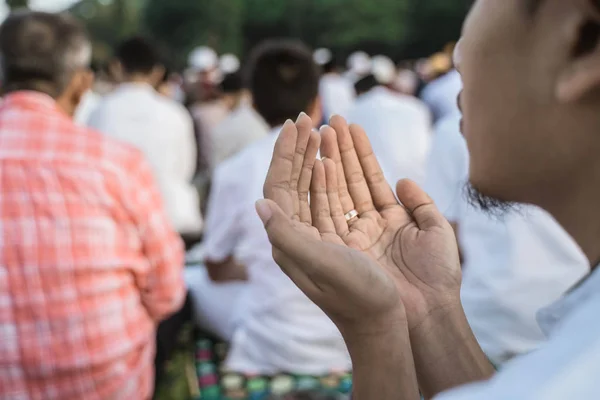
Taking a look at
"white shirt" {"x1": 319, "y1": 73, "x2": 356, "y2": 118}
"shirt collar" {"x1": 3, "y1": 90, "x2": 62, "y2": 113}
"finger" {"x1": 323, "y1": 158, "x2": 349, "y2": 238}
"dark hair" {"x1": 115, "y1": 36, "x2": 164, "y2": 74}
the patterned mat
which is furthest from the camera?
"white shirt" {"x1": 319, "y1": 73, "x2": 356, "y2": 118}

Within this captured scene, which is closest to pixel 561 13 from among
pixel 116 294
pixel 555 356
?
pixel 555 356

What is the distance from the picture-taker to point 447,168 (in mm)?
2330

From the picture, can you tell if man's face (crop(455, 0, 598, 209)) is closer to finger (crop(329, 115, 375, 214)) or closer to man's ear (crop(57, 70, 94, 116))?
finger (crop(329, 115, 375, 214))

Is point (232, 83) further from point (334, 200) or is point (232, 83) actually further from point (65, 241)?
point (334, 200)

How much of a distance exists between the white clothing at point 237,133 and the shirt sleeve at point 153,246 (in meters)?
2.84

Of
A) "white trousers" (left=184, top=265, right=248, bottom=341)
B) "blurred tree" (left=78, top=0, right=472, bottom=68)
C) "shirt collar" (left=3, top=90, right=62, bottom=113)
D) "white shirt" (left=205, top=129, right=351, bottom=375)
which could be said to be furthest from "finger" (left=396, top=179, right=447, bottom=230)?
"blurred tree" (left=78, top=0, right=472, bottom=68)

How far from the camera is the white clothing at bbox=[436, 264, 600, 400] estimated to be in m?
0.51

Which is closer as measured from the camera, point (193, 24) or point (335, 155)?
Answer: point (335, 155)

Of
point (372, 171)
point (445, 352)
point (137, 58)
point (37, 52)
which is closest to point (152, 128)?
point (137, 58)

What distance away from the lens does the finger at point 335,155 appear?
1.12 m

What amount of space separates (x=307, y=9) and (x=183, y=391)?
22647mm

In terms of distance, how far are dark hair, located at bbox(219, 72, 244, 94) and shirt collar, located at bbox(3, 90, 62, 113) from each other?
Answer: 4.14 metres

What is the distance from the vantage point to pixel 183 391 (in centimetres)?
254

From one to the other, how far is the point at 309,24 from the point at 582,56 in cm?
2397
